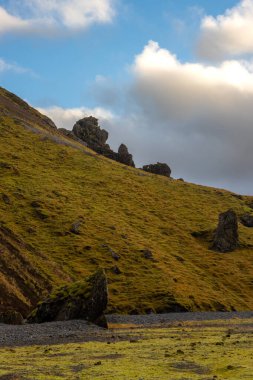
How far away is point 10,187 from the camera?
13850 centimetres

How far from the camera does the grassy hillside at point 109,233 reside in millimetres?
97125

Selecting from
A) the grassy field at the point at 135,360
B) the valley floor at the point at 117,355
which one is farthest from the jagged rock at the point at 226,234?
the grassy field at the point at 135,360

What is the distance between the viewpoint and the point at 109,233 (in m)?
127

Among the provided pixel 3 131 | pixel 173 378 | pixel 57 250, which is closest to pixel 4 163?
pixel 3 131

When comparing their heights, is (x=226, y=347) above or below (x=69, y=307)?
above

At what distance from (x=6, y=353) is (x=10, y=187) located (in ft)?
335

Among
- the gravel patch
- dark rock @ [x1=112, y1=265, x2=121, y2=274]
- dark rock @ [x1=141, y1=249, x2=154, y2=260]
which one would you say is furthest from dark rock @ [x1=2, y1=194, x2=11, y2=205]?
the gravel patch

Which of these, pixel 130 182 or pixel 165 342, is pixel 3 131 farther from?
pixel 165 342

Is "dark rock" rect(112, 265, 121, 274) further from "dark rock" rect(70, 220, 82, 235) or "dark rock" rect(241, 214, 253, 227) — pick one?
"dark rock" rect(241, 214, 253, 227)

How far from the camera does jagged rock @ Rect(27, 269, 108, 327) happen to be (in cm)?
6750

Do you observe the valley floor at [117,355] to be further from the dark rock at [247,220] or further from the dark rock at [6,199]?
the dark rock at [247,220]

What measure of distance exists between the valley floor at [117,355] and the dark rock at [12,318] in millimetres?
7919

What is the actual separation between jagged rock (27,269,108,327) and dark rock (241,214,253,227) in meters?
111

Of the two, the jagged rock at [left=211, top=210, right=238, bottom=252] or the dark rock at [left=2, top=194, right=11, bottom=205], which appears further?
the jagged rock at [left=211, top=210, right=238, bottom=252]
